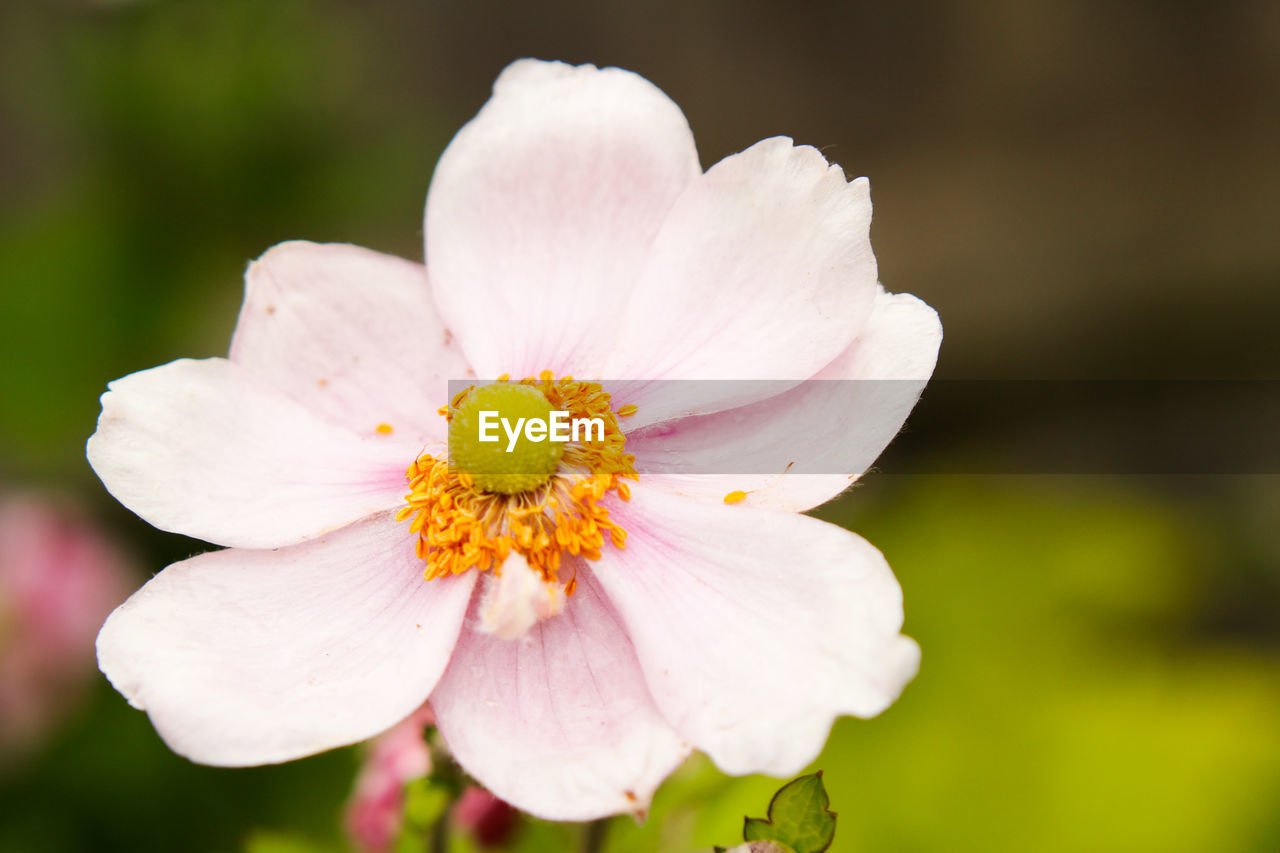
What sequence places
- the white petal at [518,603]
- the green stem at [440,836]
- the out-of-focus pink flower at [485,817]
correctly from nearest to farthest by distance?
the white petal at [518,603], the green stem at [440,836], the out-of-focus pink flower at [485,817]

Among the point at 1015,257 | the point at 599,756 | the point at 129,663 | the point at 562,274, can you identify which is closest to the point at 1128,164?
the point at 1015,257

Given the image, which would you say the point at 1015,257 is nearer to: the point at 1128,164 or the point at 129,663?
the point at 1128,164

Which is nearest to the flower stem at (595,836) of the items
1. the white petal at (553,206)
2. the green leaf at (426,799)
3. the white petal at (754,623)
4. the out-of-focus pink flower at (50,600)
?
the green leaf at (426,799)

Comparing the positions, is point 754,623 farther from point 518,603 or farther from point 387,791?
point 387,791

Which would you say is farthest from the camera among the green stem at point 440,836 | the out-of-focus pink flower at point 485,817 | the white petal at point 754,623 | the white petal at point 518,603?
the out-of-focus pink flower at point 485,817

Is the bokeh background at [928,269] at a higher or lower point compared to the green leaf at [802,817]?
higher

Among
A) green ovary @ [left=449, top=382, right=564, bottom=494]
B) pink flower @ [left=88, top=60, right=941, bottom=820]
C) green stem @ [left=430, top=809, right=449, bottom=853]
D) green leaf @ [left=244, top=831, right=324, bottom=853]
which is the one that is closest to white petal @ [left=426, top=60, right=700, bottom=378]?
pink flower @ [left=88, top=60, right=941, bottom=820]

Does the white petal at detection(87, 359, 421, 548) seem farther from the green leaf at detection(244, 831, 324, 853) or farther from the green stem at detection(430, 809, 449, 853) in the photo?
the green leaf at detection(244, 831, 324, 853)

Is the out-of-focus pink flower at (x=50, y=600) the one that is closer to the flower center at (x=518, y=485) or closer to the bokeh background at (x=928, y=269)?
the bokeh background at (x=928, y=269)
